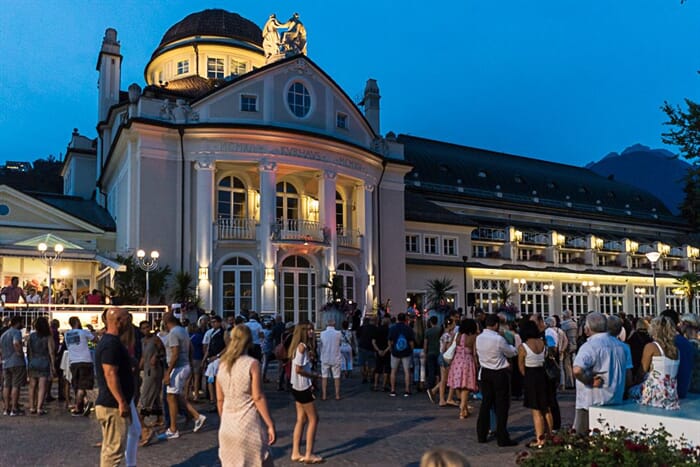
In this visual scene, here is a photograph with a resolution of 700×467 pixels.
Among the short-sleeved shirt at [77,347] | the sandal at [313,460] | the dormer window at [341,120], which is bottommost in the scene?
the sandal at [313,460]

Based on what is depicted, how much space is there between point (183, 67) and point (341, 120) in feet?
38.3

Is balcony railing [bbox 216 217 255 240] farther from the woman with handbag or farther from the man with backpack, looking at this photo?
the woman with handbag

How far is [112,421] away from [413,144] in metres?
48.1

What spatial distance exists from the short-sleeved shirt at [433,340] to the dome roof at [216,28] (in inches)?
1132

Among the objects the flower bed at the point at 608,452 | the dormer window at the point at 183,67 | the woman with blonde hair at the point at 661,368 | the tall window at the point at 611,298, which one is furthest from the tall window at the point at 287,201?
the tall window at the point at 611,298

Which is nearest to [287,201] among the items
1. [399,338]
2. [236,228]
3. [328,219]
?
[328,219]

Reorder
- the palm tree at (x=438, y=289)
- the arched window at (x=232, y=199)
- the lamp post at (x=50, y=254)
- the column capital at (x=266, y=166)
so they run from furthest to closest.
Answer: the palm tree at (x=438, y=289)
the arched window at (x=232, y=199)
the column capital at (x=266, y=166)
the lamp post at (x=50, y=254)

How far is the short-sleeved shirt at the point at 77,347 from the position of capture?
12258mm

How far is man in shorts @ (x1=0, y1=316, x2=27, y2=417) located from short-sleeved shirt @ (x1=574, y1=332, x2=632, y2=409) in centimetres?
1008

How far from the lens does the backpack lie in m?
15.8

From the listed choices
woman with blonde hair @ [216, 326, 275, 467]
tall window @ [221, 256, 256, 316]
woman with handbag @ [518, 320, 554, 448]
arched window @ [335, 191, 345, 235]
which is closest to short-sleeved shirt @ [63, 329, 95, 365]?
woman with blonde hair @ [216, 326, 275, 467]

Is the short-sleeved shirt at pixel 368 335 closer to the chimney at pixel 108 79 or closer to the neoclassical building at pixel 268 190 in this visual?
the neoclassical building at pixel 268 190

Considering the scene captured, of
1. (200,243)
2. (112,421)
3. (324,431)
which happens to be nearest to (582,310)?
(200,243)

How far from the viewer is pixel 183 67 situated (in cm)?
4000
